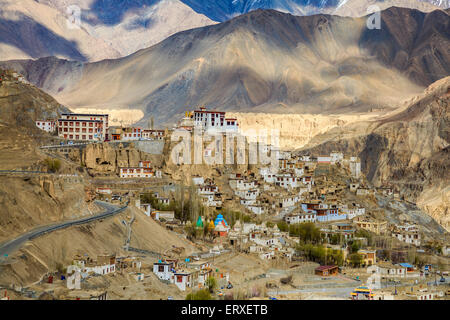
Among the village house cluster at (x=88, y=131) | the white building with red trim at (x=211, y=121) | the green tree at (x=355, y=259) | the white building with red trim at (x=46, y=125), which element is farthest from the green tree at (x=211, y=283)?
the white building with red trim at (x=211, y=121)

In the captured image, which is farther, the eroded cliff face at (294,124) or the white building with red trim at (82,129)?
the eroded cliff face at (294,124)

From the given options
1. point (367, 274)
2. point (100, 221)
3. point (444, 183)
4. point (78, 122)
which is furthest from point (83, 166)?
point (444, 183)

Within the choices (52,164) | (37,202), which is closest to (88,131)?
(52,164)

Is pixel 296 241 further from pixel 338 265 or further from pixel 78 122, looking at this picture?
pixel 78 122

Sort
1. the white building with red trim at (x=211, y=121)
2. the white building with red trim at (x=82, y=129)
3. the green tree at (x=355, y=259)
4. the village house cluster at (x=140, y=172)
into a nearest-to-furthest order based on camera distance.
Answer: the green tree at (x=355, y=259) → the village house cluster at (x=140, y=172) → the white building with red trim at (x=82, y=129) → the white building with red trim at (x=211, y=121)

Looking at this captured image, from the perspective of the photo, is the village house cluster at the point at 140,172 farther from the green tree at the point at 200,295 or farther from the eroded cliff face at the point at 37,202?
the green tree at the point at 200,295

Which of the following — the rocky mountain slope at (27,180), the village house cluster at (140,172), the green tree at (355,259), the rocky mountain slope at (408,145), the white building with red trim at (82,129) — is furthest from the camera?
the rocky mountain slope at (408,145)

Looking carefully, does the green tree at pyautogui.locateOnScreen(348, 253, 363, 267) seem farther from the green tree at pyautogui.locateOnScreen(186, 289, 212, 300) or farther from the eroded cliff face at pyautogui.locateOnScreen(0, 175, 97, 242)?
the green tree at pyautogui.locateOnScreen(186, 289, 212, 300)
